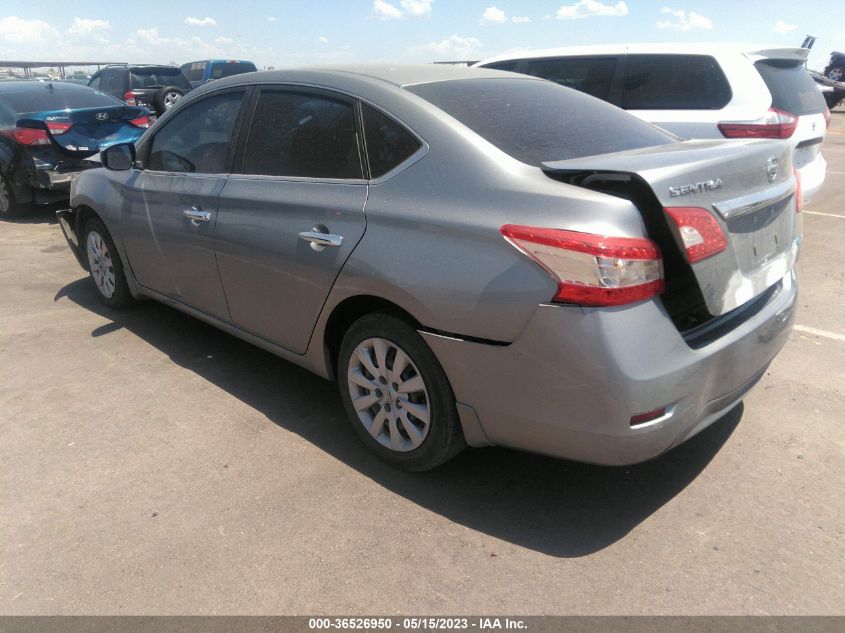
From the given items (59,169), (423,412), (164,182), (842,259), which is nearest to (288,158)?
(164,182)

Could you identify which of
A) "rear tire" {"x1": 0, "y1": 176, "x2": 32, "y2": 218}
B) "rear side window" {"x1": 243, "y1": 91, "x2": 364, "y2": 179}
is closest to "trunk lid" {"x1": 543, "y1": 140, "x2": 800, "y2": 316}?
"rear side window" {"x1": 243, "y1": 91, "x2": 364, "y2": 179}

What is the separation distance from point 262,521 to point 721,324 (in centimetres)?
192

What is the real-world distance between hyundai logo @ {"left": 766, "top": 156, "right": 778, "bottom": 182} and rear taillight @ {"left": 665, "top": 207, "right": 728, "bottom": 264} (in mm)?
511

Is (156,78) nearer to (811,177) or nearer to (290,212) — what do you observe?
(811,177)

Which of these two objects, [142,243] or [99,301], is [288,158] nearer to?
[142,243]

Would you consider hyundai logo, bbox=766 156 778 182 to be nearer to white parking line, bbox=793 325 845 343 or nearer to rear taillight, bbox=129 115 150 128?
white parking line, bbox=793 325 845 343

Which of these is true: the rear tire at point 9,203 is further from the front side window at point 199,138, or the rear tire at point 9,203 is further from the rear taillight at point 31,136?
the front side window at point 199,138

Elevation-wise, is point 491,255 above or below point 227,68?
above

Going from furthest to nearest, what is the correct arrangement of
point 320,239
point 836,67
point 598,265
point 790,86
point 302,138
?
1. point 836,67
2. point 790,86
3. point 302,138
4. point 320,239
5. point 598,265

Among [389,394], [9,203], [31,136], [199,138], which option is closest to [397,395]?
[389,394]

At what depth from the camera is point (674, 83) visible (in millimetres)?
5992

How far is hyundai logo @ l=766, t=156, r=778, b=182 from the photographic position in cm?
270

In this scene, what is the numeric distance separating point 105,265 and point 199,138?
1528mm

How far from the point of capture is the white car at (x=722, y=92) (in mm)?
5445
